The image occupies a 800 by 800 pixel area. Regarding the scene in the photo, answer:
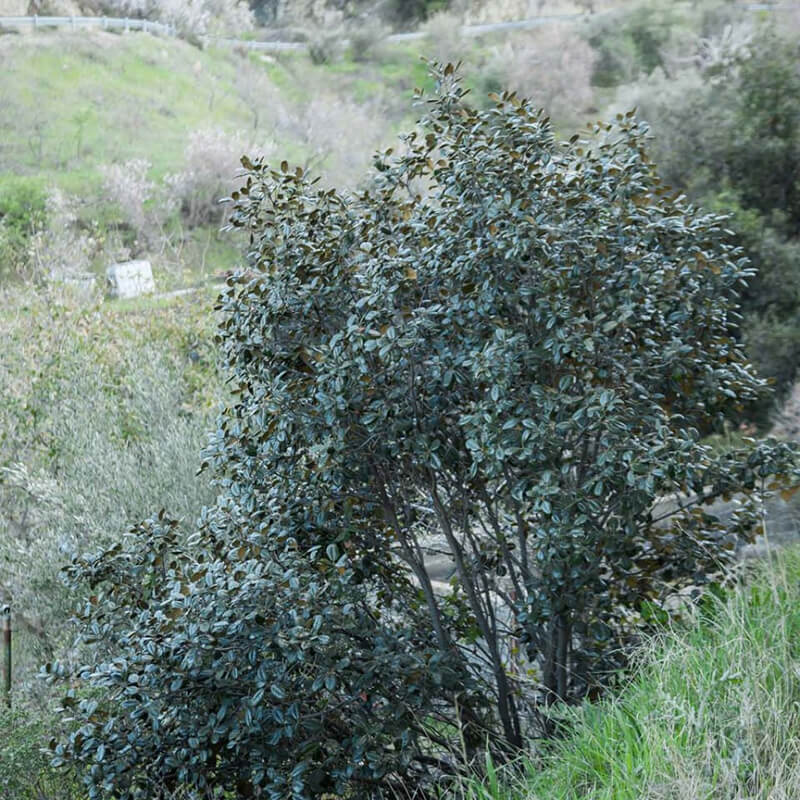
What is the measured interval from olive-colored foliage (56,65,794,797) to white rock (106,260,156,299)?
7.57 m

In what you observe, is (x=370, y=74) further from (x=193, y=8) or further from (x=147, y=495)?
(x=147, y=495)

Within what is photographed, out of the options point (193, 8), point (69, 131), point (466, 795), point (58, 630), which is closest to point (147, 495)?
point (58, 630)

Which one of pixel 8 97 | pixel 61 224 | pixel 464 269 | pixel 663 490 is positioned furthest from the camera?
pixel 8 97

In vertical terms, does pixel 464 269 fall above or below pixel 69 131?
above

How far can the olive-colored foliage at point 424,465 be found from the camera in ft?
9.05

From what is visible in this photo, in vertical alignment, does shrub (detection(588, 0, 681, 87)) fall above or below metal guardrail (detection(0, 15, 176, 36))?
below

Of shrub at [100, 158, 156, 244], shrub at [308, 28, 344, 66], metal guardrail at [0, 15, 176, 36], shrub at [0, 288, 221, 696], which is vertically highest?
metal guardrail at [0, 15, 176, 36]

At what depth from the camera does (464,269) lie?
2.97 m

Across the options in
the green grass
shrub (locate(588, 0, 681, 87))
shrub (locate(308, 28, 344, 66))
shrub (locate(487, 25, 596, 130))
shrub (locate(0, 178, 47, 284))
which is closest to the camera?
the green grass

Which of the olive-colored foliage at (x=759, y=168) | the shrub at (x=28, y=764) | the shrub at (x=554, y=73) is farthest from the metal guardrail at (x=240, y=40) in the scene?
the shrub at (x=28, y=764)

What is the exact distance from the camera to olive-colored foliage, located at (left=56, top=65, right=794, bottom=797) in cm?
276

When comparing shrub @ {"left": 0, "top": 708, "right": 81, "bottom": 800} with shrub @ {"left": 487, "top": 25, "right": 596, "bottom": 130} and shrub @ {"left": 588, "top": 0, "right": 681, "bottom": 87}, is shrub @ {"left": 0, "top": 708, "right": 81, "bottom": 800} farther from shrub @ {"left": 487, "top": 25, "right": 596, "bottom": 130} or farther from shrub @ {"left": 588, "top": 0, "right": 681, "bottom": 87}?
shrub @ {"left": 588, "top": 0, "right": 681, "bottom": 87}

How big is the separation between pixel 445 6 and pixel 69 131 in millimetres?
11144

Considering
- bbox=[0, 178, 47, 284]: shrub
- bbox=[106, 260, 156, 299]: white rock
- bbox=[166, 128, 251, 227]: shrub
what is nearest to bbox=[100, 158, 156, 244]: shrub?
bbox=[166, 128, 251, 227]: shrub
